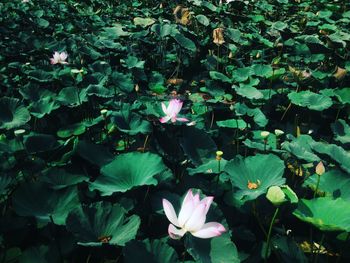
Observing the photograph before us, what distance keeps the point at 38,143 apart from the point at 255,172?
73 centimetres

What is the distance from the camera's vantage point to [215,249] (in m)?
0.92

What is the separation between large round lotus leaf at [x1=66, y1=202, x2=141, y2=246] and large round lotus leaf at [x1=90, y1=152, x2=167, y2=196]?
10cm

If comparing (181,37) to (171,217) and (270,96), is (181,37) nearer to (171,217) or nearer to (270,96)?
(270,96)

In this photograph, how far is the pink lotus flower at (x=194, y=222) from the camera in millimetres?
790

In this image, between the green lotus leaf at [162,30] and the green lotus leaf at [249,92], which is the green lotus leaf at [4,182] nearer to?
the green lotus leaf at [249,92]

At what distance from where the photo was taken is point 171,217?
0.82m

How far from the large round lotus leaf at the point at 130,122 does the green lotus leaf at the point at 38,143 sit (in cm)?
25

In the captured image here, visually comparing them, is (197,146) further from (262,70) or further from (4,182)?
(262,70)

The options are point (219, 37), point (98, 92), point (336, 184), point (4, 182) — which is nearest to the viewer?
point (4, 182)

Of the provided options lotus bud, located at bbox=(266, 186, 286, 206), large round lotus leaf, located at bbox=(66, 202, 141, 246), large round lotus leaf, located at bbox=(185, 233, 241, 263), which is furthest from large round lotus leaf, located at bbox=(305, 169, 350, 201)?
large round lotus leaf, located at bbox=(66, 202, 141, 246)

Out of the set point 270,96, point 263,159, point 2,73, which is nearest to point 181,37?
point 270,96

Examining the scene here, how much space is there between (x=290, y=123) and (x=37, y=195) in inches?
56.3

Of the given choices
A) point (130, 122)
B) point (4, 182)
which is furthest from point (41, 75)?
point (4, 182)

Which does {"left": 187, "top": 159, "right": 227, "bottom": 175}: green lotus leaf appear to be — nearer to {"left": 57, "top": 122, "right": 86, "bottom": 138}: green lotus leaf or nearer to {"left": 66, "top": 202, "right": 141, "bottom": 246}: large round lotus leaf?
{"left": 66, "top": 202, "right": 141, "bottom": 246}: large round lotus leaf
